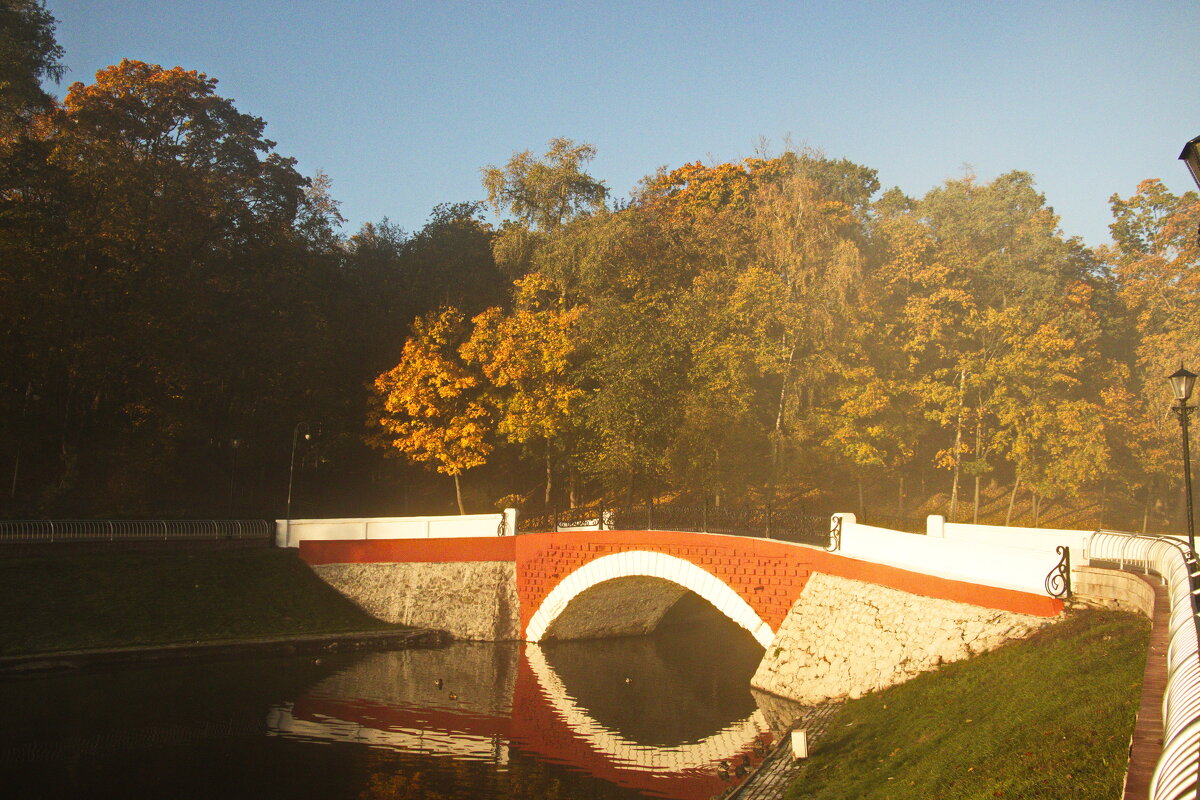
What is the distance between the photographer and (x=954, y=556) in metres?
16.8

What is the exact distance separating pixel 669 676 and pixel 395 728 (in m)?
7.79

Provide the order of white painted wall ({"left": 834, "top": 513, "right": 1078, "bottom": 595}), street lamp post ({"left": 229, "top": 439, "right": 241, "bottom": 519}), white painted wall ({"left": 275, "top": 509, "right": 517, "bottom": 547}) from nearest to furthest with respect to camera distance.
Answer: white painted wall ({"left": 834, "top": 513, "right": 1078, "bottom": 595}) → white painted wall ({"left": 275, "top": 509, "right": 517, "bottom": 547}) → street lamp post ({"left": 229, "top": 439, "right": 241, "bottom": 519})

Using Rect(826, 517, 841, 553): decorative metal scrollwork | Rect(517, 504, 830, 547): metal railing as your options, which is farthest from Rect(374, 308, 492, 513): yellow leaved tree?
Rect(826, 517, 841, 553): decorative metal scrollwork

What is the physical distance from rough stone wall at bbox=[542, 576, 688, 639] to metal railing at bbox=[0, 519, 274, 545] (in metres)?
11.4

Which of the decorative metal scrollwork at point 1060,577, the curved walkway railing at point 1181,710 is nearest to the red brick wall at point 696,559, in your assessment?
the decorative metal scrollwork at point 1060,577

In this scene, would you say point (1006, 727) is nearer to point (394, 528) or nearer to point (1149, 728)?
point (1149, 728)

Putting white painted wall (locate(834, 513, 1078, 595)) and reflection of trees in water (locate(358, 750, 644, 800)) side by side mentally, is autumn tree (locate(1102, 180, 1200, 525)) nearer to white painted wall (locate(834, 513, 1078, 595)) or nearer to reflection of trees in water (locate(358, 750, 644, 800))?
white painted wall (locate(834, 513, 1078, 595))

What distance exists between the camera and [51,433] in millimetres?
34031

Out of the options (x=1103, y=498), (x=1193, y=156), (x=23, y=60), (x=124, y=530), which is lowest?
(x=124, y=530)

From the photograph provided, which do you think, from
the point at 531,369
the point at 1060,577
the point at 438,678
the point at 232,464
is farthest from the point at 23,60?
the point at 1060,577

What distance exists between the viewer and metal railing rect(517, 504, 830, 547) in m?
23.0

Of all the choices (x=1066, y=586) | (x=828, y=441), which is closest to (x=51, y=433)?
(x=828, y=441)

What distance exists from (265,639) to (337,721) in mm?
7049

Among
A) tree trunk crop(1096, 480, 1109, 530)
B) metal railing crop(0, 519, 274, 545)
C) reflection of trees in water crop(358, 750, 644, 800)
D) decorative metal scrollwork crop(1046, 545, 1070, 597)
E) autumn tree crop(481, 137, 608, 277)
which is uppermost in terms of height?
autumn tree crop(481, 137, 608, 277)
